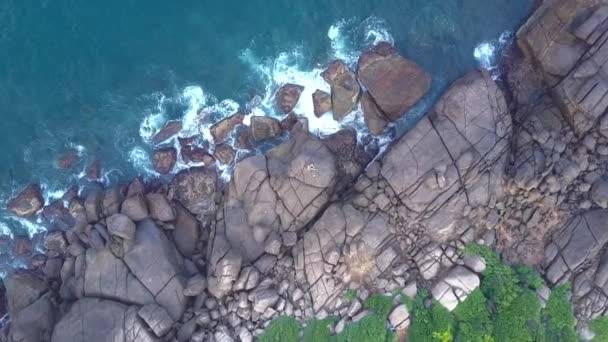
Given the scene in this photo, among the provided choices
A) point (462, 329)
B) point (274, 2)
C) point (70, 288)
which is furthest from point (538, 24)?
point (70, 288)

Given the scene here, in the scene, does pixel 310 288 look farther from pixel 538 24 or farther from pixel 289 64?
pixel 538 24

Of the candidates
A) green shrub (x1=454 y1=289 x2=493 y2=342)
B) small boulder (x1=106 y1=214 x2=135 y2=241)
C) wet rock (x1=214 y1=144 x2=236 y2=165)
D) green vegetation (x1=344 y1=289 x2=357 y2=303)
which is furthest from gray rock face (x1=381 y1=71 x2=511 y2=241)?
small boulder (x1=106 y1=214 x2=135 y2=241)

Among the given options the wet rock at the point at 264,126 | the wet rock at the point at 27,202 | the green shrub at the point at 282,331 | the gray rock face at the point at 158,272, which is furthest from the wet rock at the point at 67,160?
the green shrub at the point at 282,331

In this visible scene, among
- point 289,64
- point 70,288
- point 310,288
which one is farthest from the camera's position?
point 289,64

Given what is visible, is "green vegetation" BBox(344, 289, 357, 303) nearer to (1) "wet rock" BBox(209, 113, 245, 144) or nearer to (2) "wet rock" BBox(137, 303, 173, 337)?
(2) "wet rock" BBox(137, 303, 173, 337)

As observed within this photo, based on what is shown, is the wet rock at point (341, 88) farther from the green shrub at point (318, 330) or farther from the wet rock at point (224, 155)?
the green shrub at point (318, 330)

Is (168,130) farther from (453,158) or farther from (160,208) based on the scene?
(453,158)

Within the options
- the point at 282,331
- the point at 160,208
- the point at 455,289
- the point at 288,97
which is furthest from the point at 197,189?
the point at 455,289
